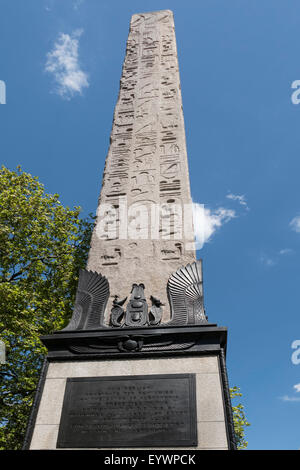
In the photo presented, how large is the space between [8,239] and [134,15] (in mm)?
8183

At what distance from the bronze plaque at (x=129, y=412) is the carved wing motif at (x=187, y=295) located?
30.7 inches

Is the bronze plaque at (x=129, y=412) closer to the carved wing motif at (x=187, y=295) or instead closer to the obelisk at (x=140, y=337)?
the obelisk at (x=140, y=337)

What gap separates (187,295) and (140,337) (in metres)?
0.94

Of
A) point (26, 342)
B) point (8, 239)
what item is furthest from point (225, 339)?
point (8, 239)

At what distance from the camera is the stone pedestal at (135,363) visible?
3834mm

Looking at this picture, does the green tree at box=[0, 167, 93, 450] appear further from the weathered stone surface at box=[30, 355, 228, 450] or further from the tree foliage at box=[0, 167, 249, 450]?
the weathered stone surface at box=[30, 355, 228, 450]

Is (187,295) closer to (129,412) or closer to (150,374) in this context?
(150,374)

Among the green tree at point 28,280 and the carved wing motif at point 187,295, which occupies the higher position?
the green tree at point 28,280

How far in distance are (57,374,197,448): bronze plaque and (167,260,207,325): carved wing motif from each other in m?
0.78

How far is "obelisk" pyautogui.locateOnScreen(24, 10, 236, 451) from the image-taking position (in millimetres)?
3754

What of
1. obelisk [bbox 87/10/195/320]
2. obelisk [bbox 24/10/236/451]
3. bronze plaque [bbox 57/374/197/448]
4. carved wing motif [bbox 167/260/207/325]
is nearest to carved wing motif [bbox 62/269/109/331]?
obelisk [bbox 24/10/236/451]
